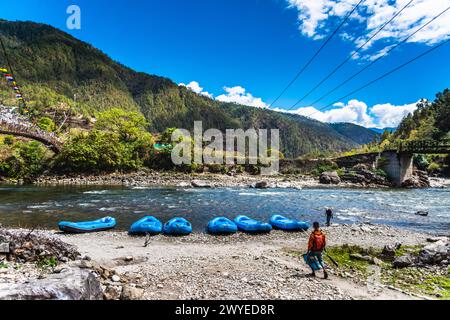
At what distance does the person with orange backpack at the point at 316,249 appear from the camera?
9688 mm

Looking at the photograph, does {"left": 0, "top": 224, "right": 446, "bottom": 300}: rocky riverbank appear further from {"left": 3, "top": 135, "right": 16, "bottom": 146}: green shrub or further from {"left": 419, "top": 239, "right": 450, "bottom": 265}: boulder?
{"left": 3, "top": 135, "right": 16, "bottom": 146}: green shrub

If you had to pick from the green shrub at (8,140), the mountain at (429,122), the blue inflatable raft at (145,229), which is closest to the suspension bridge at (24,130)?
the green shrub at (8,140)

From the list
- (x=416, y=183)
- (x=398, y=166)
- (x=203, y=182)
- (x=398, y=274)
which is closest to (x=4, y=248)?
(x=398, y=274)

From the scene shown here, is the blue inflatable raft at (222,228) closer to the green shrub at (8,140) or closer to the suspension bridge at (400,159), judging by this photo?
the suspension bridge at (400,159)

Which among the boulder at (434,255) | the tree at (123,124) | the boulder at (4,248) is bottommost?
the boulder at (434,255)

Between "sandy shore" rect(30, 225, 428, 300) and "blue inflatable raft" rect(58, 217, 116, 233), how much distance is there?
1.99ft

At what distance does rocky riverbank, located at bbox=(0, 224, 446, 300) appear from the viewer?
8.01m

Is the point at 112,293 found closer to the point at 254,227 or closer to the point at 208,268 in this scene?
the point at 208,268

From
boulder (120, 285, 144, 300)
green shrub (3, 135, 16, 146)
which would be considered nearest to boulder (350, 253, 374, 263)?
boulder (120, 285, 144, 300)

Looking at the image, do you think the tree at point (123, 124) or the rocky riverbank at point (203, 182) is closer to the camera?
the rocky riverbank at point (203, 182)

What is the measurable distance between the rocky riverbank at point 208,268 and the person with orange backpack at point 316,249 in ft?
1.37

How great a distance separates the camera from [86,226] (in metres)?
17.4

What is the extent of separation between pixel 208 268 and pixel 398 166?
48.5 meters

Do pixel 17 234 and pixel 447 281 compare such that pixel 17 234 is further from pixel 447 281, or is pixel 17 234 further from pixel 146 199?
pixel 146 199
